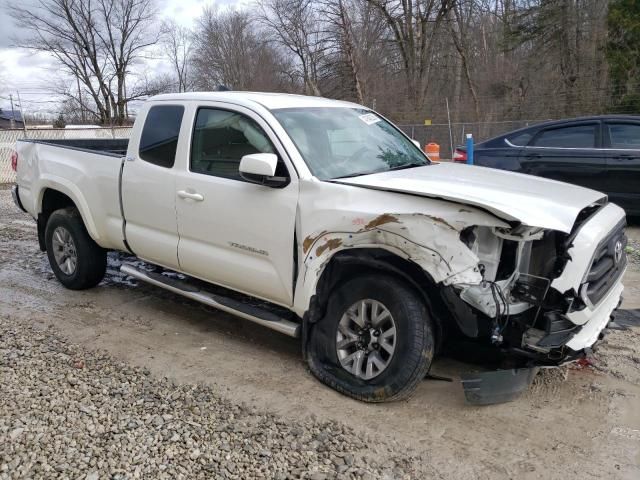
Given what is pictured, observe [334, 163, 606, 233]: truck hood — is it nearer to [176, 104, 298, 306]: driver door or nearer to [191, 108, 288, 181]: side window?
[176, 104, 298, 306]: driver door

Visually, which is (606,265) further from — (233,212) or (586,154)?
(586,154)

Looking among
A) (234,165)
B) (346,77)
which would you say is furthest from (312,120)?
(346,77)

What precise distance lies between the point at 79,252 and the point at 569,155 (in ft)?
20.9

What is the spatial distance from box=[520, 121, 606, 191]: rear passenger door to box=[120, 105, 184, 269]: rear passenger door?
5449 millimetres

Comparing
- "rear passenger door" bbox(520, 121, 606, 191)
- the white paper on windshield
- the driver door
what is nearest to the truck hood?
the driver door

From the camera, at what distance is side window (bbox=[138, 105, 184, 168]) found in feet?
14.7

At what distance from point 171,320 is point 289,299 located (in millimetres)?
1657

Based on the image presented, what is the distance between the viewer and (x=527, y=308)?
10.0 ft

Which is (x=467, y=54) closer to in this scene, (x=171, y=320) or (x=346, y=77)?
(x=346, y=77)

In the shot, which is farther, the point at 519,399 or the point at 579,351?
the point at 519,399

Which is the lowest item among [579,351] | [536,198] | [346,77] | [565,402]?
[565,402]

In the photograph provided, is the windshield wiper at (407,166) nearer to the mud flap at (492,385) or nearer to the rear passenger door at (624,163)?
the mud flap at (492,385)

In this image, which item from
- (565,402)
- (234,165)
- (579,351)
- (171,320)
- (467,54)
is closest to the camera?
(579,351)

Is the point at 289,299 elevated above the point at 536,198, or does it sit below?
below
